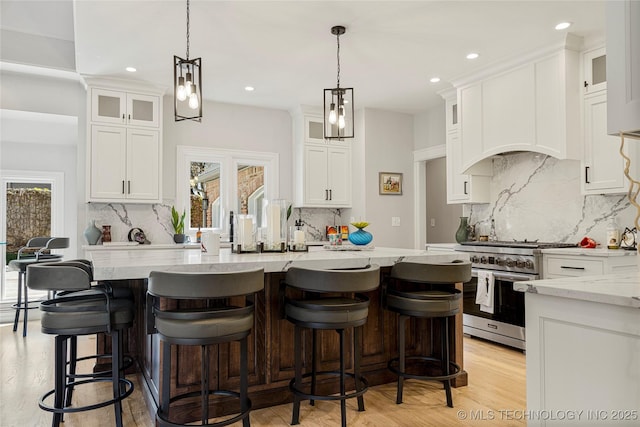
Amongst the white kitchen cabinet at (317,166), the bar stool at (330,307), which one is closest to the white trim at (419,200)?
the white kitchen cabinet at (317,166)

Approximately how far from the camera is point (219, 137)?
5812 mm

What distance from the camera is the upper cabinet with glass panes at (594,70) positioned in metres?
3.75

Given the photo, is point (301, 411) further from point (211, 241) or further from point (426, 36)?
point (426, 36)

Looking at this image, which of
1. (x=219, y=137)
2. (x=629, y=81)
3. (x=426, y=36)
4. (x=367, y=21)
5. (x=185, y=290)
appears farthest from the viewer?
(x=219, y=137)

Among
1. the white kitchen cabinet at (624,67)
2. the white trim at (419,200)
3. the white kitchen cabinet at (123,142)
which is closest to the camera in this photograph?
the white kitchen cabinet at (624,67)

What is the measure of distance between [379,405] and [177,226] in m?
3.57

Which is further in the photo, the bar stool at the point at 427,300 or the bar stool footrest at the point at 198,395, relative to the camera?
the bar stool at the point at 427,300

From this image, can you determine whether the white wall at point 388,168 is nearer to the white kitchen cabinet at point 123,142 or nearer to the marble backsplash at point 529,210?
the marble backsplash at point 529,210

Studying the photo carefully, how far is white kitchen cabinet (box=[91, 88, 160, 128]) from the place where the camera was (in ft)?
15.8

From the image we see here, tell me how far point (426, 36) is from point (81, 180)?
160 inches

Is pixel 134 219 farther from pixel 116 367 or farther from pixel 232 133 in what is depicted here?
pixel 116 367


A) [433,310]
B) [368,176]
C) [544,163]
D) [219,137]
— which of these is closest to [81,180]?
[219,137]

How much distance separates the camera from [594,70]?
3805 millimetres

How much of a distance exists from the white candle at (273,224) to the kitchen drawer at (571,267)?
7.84 ft
